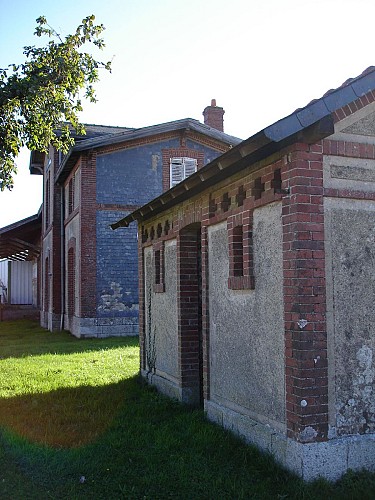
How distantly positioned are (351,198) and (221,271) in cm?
213

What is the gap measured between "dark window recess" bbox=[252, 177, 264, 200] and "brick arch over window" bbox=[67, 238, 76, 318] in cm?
1455

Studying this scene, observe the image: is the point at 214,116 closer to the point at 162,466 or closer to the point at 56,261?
the point at 56,261

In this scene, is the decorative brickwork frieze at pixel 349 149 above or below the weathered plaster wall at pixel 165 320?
above

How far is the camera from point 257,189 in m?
5.84

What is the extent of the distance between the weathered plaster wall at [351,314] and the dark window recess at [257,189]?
34.6 inches

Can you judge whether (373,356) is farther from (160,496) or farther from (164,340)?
(164,340)

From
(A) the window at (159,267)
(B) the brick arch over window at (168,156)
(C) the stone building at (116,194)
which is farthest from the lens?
(B) the brick arch over window at (168,156)

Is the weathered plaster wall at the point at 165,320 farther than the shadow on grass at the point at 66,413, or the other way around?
the weathered plaster wall at the point at 165,320

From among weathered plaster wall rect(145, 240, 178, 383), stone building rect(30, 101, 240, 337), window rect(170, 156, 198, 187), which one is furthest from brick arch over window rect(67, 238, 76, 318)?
weathered plaster wall rect(145, 240, 178, 383)

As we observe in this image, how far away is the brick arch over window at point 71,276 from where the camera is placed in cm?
2011

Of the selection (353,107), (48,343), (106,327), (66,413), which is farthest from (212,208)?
(48,343)

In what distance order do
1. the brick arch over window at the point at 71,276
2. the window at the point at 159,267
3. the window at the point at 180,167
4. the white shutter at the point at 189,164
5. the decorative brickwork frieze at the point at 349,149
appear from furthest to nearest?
the brick arch over window at the point at 71,276, the white shutter at the point at 189,164, the window at the point at 180,167, the window at the point at 159,267, the decorative brickwork frieze at the point at 349,149

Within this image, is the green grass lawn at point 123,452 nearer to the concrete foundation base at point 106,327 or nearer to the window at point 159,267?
the window at point 159,267

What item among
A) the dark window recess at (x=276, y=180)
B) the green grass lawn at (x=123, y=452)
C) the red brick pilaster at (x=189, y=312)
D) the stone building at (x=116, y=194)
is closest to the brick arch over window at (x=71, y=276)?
the stone building at (x=116, y=194)
